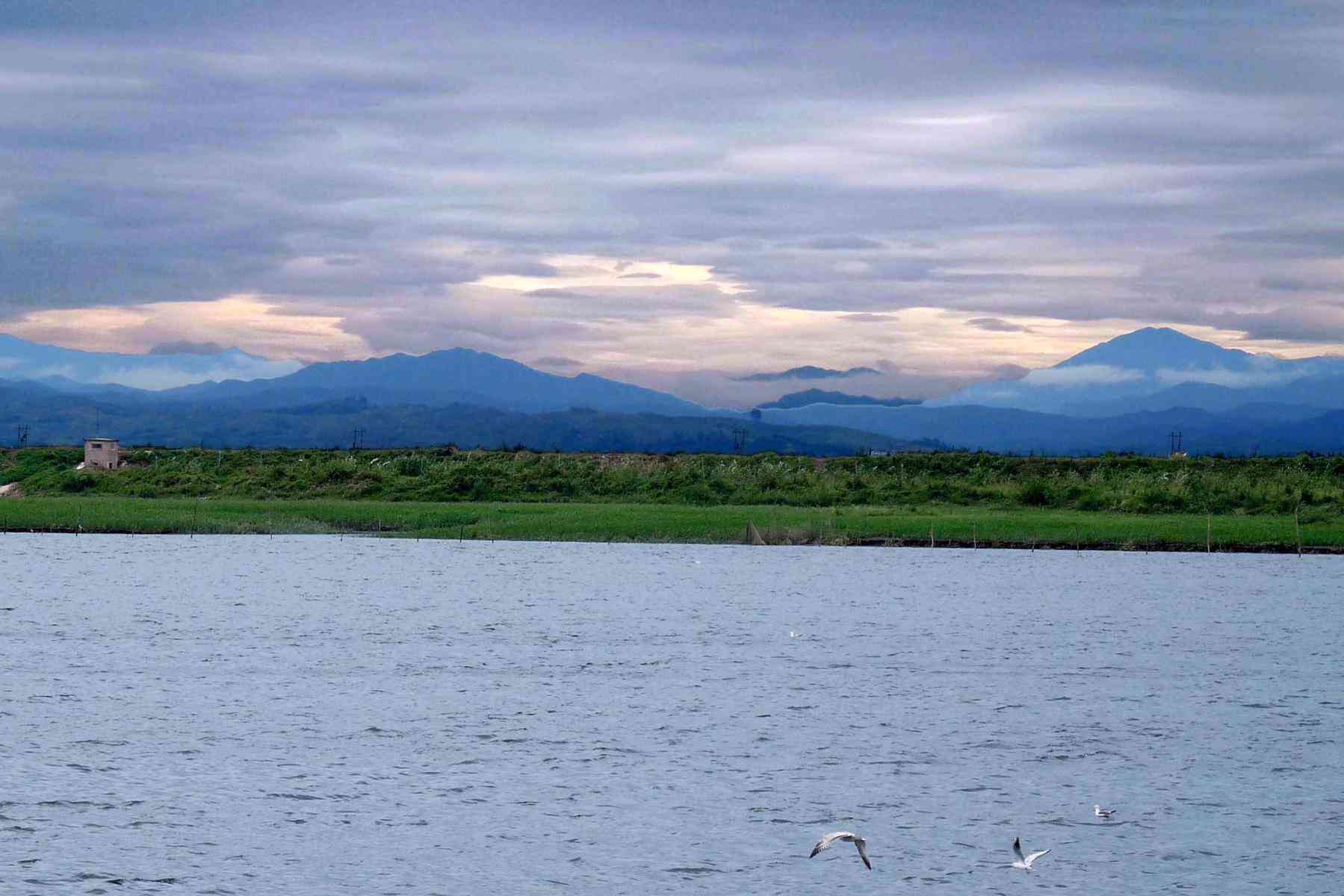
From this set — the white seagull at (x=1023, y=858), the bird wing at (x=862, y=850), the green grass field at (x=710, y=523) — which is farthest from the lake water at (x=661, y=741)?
the green grass field at (x=710, y=523)

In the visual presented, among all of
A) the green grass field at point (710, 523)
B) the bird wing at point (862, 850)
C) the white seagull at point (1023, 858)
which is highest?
the green grass field at point (710, 523)

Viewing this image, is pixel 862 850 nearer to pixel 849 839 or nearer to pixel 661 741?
pixel 849 839

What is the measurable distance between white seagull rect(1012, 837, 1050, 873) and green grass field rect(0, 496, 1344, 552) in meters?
45.1

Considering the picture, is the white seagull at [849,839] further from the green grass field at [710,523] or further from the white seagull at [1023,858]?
the green grass field at [710,523]

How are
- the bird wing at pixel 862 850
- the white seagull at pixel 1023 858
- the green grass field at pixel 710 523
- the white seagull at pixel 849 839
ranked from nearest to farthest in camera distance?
the white seagull at pixel 849 839 < the bird wing at pixel 862 850 < the white seagull at pixel 1023 858 < the green grass field at pixel 710 523

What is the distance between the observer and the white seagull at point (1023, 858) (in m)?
19.4

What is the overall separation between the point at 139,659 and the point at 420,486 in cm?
5238

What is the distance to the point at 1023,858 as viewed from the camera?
1972cm

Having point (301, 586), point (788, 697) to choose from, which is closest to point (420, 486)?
point (301, 586)

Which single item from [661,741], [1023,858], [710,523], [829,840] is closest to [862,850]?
[829,840]

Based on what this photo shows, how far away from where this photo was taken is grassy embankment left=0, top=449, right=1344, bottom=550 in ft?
223

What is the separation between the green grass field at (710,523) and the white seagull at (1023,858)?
45.1m

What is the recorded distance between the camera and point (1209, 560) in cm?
6381

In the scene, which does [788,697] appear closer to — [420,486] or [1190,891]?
[1190,891]
